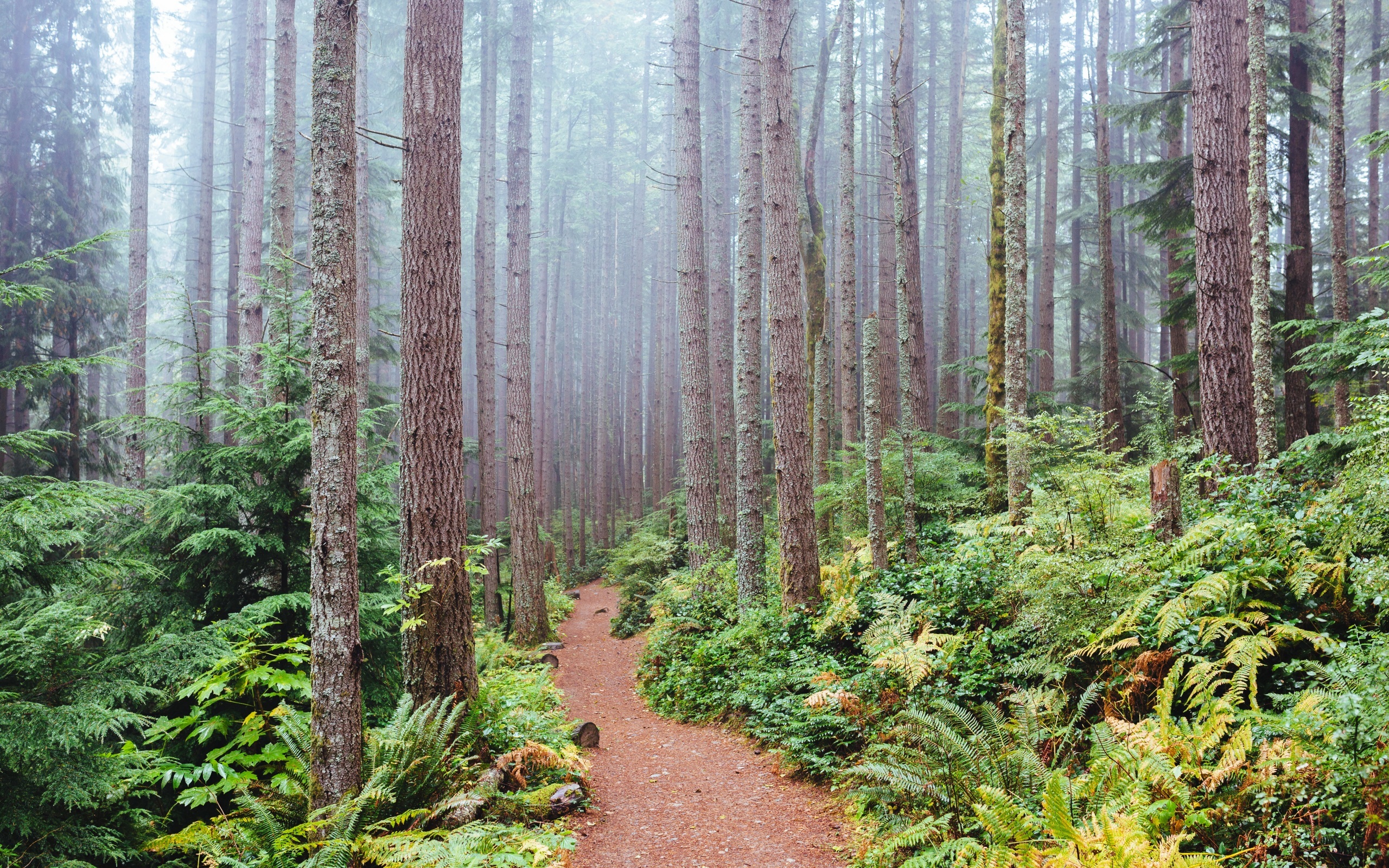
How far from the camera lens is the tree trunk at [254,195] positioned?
434 inches

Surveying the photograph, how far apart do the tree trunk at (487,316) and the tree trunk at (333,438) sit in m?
9.75

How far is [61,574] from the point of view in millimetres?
4449

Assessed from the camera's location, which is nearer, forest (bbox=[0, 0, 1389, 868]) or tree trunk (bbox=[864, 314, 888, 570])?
forest (bbox=[0, 0, 1389, 868])

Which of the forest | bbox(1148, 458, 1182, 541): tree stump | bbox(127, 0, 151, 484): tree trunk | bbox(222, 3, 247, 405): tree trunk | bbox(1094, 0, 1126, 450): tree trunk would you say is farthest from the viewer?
bbox(222, 3, 247, 405): tree trunk

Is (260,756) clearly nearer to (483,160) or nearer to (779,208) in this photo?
(779,208)

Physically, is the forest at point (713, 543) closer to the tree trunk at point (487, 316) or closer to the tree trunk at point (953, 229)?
the tree trunk at point (487, 316)

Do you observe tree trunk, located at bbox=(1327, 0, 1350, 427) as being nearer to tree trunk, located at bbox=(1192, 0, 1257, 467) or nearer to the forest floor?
tree trunk, located at bbox=(1192, 0, 1257, 467)

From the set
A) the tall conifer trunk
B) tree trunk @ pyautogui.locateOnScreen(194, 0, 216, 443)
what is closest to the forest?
the tall conifer trunk

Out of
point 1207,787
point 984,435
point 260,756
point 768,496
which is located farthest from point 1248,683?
point 768,496

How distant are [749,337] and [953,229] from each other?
46.3 feet

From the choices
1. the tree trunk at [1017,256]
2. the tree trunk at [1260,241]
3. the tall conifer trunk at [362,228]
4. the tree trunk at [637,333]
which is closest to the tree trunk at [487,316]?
the tall conifer trunk at [362,228]

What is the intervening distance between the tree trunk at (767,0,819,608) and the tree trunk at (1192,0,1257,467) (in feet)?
15.0

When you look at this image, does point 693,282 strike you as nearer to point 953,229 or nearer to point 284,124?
point 284,124

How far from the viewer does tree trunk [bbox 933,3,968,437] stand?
1962 centimetres
